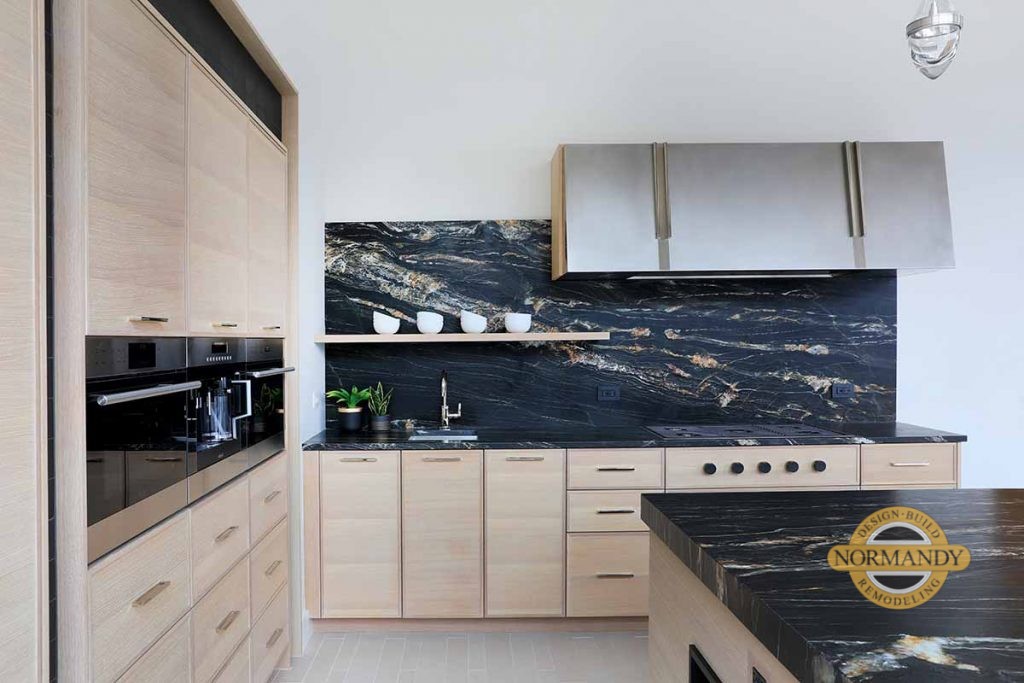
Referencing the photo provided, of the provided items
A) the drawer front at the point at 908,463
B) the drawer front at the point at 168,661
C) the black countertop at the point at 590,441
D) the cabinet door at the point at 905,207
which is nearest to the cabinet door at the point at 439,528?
the black countertop at the point at 590,441

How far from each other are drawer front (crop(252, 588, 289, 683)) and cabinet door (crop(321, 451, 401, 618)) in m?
0.29

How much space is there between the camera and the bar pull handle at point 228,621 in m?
1.87

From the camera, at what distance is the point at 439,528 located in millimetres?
2828

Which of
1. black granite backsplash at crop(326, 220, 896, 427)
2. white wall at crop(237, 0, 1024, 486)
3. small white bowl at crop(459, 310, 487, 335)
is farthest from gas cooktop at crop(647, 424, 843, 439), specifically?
small white bowl at crop(459, 310, 487, 335)

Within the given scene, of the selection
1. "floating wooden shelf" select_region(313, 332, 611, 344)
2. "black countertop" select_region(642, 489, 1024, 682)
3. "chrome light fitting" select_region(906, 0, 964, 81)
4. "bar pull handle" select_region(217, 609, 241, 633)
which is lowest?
"bar pull handle" select_region(217, 609, 241, 633)

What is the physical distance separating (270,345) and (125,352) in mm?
1064

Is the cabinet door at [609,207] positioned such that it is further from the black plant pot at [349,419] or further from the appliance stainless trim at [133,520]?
the appliance stainless trim at [133,520]

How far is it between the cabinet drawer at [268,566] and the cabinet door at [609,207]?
1.82 m

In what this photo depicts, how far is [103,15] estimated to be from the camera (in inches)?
51.2

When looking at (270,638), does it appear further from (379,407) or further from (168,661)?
(379,407)

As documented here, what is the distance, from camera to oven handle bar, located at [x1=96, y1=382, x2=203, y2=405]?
1231 millimetres

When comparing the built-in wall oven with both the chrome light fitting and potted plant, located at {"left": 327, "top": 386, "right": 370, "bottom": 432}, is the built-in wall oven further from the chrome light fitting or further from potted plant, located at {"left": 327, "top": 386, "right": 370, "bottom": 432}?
the chrome light fitting

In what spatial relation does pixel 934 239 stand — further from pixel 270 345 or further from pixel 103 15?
pixel 103 15

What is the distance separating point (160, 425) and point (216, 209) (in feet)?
2.46
